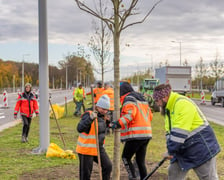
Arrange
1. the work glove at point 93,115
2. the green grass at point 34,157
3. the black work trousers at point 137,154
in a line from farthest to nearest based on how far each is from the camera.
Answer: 1. the green grass at point 34,157
2. the black work trousers at point 137,154
3. the work glove at point 93,115

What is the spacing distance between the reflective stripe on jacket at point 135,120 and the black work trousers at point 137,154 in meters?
0.13

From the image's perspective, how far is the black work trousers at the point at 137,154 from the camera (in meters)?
5.83

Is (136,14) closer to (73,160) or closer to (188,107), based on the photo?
(188,107)

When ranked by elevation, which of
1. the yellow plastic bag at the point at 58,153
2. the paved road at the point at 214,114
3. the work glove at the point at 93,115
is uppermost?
the work glove at the point at 93,115

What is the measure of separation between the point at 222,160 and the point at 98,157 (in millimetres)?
4045

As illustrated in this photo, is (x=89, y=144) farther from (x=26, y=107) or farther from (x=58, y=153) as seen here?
(x=26, y=107)

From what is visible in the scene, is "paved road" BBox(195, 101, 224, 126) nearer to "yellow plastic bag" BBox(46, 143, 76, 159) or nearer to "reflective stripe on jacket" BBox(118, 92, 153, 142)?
"yellow plastic bag" BBox(46, 143, 76, 159)

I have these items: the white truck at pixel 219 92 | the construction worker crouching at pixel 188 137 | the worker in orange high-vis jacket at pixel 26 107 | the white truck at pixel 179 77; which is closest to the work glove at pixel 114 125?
the construction worker crouching at pixel 188 137

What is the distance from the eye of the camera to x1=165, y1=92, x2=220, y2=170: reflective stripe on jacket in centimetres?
385

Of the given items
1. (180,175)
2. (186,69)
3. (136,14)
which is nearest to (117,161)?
(180,175)

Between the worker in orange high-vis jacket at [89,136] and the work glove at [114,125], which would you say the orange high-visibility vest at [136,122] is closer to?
the work glove at [114,125]

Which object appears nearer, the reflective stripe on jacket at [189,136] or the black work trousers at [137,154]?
the reflective stripe on jacket at [189,136]

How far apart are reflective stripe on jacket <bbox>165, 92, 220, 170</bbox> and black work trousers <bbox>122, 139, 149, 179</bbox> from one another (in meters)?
1.83

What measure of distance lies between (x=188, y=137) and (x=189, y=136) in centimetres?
2
